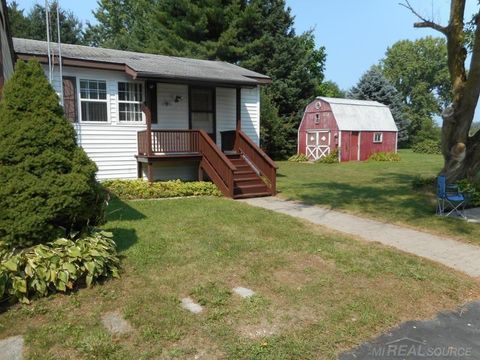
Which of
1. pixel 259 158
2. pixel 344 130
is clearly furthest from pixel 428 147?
pixel 259 158

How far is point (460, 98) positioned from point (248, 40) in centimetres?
2054

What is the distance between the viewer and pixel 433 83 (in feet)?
218

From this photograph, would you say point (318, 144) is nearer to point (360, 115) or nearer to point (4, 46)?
point (360, 115)

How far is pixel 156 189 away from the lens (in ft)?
37.4

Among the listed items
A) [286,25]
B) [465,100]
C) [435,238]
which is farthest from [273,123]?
[435,238]

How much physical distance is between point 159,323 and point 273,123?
22419 millimetres

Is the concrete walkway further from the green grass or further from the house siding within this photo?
the house siding

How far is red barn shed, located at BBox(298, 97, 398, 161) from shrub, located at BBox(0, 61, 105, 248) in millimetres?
21962

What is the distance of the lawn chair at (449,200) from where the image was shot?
8641 millimetres

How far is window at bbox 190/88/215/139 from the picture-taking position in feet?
46.5

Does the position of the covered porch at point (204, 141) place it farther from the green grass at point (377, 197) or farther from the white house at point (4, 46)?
the white house at point (4, 46)

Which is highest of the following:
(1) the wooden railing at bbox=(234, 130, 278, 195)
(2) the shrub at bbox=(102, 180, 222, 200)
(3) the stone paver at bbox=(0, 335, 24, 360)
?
(1) the wooden railing at bbox=(234, 130, 278, 195)

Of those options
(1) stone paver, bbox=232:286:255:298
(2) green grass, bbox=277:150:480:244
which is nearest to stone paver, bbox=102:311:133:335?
(1) stone paver, bbox=232:286:255:298

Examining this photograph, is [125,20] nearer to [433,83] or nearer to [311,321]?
[311,321]
